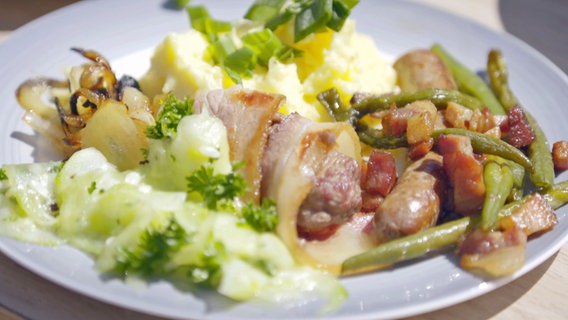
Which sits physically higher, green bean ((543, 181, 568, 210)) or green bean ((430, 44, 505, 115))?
green bean ((543, 181, 568, 210))

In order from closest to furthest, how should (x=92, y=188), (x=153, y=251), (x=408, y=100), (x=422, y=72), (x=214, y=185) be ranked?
(x=153, y=251), (x=214, y=185), (x=92, y=188), (x=408, y=100), (x=422, y=72)

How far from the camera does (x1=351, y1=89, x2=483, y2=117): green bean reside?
17.2ft

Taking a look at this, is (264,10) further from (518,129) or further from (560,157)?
(560,157)

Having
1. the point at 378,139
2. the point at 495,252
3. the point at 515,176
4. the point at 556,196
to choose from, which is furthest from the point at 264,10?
the point at 495,252

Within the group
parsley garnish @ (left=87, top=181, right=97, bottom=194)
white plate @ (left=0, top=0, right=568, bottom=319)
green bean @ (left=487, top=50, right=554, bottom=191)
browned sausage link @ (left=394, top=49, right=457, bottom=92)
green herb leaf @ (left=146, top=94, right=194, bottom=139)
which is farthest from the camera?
browned sausage link @ (left=394, top=49, right=457, bottom=92)

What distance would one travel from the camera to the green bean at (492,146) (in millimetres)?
4582

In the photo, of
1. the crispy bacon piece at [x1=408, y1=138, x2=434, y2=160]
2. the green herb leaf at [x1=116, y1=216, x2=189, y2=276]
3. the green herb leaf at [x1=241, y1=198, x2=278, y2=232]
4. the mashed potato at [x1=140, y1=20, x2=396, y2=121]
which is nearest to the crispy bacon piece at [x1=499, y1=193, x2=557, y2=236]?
the crispy bacon piece at [x1=408, y1=138, x2=434, y2=160]

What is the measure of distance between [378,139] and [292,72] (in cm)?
106

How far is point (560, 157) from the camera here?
478cm

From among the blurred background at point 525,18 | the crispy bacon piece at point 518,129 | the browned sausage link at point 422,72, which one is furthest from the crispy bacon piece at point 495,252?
the blurred background at point 525,18

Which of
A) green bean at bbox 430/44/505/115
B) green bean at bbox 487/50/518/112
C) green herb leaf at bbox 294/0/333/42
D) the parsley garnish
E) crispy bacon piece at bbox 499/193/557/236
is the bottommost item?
the parsley garnish

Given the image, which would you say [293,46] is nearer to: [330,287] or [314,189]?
[314,189]

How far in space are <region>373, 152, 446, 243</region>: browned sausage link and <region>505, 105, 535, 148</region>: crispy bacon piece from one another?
0.90 metres

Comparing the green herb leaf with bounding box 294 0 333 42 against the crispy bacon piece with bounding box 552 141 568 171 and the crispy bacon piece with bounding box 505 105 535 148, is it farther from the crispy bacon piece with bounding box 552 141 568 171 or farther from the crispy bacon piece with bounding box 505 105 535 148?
the crispy bacon piece with bounding box 552 141 568 171
